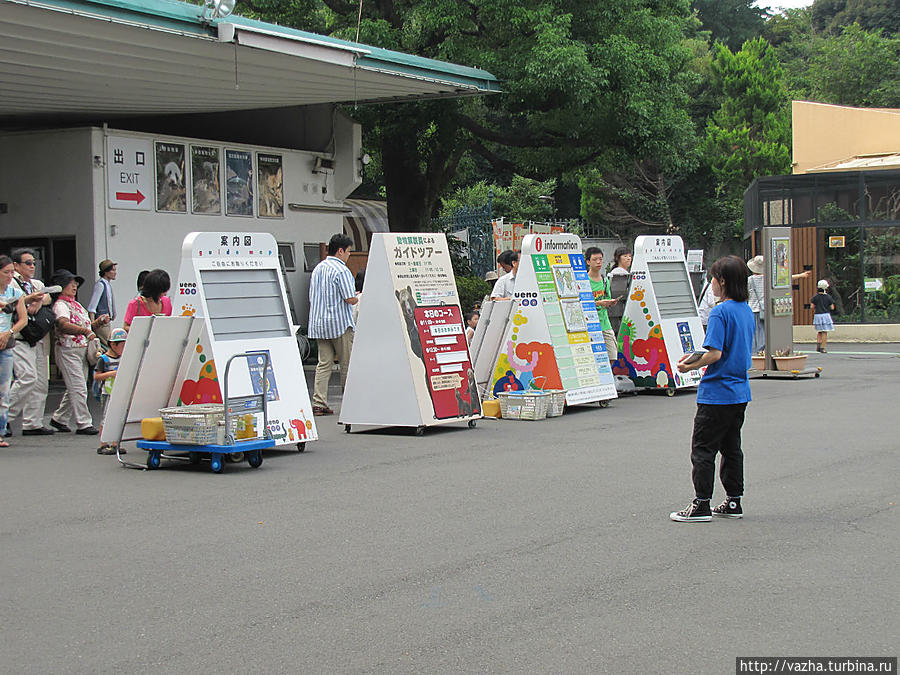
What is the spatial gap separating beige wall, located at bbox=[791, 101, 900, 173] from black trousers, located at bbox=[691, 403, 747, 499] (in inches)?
1167

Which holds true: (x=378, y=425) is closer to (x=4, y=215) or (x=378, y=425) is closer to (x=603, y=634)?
(x=603, y=634)

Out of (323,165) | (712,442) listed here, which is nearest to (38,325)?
(712,442)

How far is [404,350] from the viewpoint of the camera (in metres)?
11.9

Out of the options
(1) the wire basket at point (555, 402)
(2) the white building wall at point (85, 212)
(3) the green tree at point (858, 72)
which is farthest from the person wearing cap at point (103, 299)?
(3) the green tree at point (858, 72)

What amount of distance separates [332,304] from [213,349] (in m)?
3.32

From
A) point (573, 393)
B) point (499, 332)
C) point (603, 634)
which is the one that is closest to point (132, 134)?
point (499, 332)

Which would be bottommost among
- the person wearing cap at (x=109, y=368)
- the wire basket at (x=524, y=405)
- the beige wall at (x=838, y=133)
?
the wire basket at (x=524, y=405)

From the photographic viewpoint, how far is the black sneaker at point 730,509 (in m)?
7.75

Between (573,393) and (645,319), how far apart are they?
7.52 ft

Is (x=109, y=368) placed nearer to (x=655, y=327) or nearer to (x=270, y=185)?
(x=655, y=327)

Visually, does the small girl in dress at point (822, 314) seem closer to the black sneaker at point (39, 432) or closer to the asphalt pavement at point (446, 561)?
the asphalt pavement at point (446, 561)

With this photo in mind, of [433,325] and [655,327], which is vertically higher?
[433,325]

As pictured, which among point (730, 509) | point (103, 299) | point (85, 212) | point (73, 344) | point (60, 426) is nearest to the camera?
point (730, 509)

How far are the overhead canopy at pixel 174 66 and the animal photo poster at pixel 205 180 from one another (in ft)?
2.53
